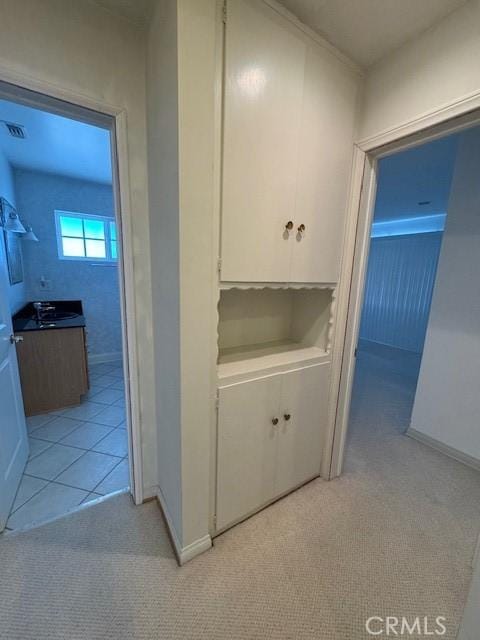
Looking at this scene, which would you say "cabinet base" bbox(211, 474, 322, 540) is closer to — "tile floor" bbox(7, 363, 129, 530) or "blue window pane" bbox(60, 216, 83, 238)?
"tile floor" bbox(7, 363, 129, 530)

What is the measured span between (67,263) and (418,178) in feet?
14.2

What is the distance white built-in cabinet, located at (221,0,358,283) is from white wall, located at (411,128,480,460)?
126 centimetres

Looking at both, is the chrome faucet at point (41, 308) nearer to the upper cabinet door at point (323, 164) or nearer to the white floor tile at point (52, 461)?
the white floor tile at point (52, 461)

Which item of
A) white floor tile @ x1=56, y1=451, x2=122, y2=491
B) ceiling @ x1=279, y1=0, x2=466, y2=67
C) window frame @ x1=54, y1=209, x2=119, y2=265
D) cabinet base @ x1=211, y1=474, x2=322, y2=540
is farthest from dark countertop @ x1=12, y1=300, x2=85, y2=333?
ceiling @ x1=279, y1=0, x2=466, y2=67

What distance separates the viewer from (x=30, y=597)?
1.10 metres

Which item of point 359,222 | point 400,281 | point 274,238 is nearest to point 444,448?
point 359,222

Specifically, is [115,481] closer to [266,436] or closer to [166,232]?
[266,436]

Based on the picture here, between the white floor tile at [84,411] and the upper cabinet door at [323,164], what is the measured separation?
2369 millimetres

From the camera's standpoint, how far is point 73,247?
11.3ft

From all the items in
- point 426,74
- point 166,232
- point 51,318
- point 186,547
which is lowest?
point 186,547

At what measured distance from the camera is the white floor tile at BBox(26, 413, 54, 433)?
2283 mm

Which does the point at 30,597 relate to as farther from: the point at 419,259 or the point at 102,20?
the point at 419,259

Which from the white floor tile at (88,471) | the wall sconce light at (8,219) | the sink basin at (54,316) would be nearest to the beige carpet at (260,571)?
the white floor tile at (88,471)

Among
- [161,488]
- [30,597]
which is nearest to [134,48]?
[161,488]
